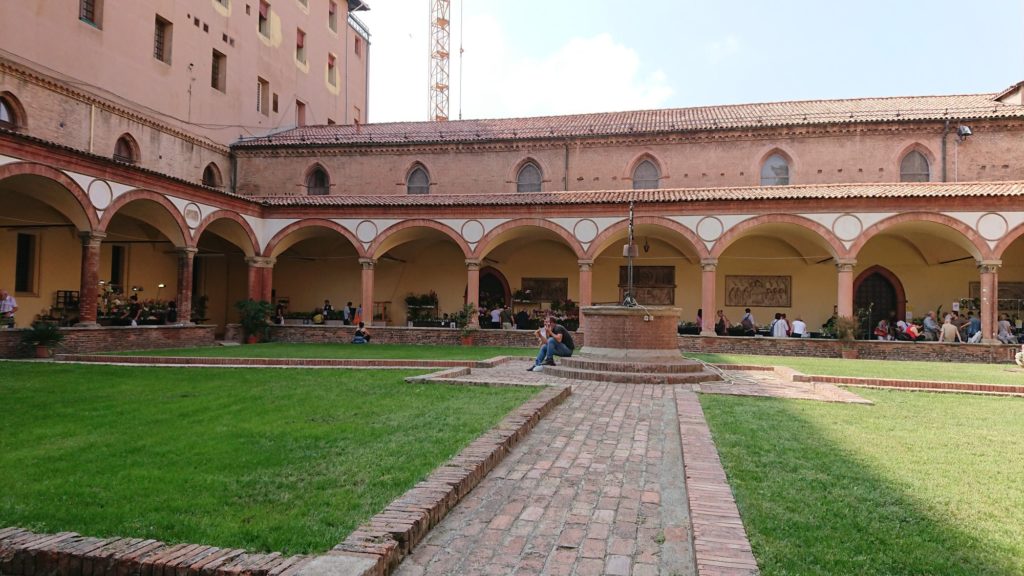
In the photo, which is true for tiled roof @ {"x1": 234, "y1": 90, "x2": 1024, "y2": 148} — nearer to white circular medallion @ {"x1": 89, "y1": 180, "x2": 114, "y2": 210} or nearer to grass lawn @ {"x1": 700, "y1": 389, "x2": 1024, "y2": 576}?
white circular medallion @ {"x1": 89, "y1": 180, "x2": 114, "y2": 210}

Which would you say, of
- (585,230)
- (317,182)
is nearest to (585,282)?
(585,230)

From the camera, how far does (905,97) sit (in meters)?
22.3

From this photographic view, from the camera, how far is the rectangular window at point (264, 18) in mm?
27016

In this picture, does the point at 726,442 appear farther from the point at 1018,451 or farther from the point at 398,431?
the point at 398,431

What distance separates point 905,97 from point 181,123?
26093 millimetres

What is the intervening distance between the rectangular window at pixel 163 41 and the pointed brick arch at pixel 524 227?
1276 cm

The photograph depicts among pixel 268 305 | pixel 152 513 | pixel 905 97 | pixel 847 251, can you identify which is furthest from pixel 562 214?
pixel 152 513

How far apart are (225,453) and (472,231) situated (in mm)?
16549

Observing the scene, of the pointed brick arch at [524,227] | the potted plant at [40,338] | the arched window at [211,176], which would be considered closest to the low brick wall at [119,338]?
the potted plant at [40,338]

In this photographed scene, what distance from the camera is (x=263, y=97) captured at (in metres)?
27.3

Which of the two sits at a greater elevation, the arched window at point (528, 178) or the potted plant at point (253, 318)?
the arched window at point (528, 178)

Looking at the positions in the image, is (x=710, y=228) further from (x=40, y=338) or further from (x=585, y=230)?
(x=40, y=338)

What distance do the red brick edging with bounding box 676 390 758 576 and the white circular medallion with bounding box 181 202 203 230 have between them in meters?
17.2

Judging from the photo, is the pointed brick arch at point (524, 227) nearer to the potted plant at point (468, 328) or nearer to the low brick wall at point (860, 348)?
the potted plant at point (468, 328)
